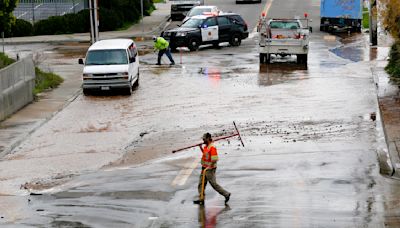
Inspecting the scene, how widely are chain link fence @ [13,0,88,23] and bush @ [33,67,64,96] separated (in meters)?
20.4

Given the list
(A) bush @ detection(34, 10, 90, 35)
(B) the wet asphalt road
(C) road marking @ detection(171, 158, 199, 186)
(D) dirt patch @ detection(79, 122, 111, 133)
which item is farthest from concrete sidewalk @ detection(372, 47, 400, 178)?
(A) bush @ detection(34, 10, 90, 35)

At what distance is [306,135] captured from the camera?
21984mm

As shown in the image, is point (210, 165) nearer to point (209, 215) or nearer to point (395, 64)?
point (209, 215)

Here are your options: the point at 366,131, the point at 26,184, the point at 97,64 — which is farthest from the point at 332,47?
the point at 26,184

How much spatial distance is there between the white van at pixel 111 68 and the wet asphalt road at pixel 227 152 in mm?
550

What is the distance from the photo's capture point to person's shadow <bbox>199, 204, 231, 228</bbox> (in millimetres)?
14062

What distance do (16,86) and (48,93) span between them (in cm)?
362

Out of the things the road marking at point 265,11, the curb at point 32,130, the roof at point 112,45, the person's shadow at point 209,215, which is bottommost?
the road marking at point 265,11

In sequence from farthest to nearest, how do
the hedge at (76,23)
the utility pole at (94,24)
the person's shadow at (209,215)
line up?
the hedge at (76,23), the utility pole at (94,24), the person's shadow at (209,215)

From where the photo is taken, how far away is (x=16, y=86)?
2830 centimetres

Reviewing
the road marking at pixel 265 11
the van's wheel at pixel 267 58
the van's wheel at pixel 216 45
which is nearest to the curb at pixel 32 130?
the van's wheel at pixel 267 58

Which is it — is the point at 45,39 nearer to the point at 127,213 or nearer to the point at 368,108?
the point at 368,108

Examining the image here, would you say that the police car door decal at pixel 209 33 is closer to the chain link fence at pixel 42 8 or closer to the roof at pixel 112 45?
the roof at pixel 112 45

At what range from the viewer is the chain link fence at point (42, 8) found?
56.2m
